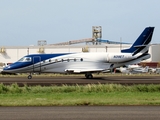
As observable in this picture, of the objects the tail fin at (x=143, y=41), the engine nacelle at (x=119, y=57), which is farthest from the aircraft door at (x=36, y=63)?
the tail fin at (x=143, y=41)

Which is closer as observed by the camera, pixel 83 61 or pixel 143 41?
pixel 143 41

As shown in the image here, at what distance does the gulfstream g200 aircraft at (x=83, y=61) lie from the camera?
49.9 meters

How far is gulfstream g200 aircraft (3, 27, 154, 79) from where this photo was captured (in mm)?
49906

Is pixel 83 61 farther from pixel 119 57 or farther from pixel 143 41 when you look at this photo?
pixel 143 41

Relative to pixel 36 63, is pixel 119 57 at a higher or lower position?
higher

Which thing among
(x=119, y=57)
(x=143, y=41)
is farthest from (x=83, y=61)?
(x=143, y=41)

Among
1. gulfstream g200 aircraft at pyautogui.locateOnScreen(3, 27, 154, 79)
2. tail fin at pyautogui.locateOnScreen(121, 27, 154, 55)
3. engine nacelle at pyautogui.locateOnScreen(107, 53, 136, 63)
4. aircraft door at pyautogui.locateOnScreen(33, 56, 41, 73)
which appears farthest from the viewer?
tail fin at pyautogui.locateOnScreen(121, 27, 154, 55)

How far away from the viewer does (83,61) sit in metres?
51.5

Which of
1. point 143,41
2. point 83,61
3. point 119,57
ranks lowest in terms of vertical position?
point 83,61

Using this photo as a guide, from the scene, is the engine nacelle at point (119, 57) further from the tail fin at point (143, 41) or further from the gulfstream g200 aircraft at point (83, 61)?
the tail fin at point (143, 41)

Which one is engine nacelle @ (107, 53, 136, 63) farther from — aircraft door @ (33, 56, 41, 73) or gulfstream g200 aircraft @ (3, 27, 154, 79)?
aircraft door @ (33, 56, 41, 73)

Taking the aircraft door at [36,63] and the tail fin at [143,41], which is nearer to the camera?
the aircraft door at [36,63]

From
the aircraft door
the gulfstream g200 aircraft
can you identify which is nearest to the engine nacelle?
the gulfstream g200 aircraft

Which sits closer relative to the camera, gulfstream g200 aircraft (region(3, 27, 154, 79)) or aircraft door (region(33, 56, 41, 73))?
gulfstream g200 aircraft (region(3, 27, 154, 79))
